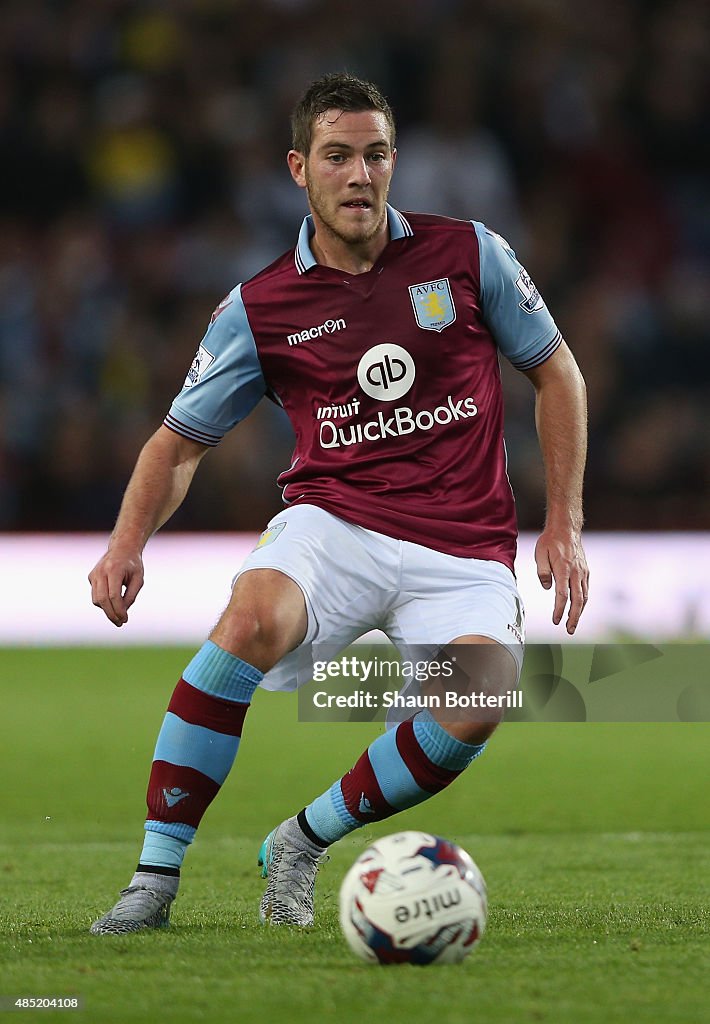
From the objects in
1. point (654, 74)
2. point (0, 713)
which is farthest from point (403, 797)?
point (654, 74)

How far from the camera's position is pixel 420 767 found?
159 inches

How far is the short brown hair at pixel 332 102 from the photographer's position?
4273 mm

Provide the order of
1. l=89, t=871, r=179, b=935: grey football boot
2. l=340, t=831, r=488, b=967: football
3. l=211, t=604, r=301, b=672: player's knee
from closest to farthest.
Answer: l=340, t=831, r=488, b=967: football < l=89, t=871, r=179, b=935: grey football boot < l=211, t=604, r=301, b=672: player's knee

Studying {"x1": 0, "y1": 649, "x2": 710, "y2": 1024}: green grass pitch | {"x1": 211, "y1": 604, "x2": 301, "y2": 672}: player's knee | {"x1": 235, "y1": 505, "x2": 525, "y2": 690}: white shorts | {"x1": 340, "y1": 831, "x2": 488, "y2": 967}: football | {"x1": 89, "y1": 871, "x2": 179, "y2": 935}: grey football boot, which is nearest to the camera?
{"x1": 0, "y1": 649, "x2": 710, "y2": 1024}: green grass pitch

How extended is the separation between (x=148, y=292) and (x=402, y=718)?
8.73 metres

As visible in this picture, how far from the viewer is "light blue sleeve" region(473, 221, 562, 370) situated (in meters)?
4.39

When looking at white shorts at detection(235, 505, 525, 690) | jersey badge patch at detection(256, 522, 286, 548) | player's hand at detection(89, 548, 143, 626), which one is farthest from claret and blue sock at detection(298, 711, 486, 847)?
player's hand at detection(89, 548, 143, 626)

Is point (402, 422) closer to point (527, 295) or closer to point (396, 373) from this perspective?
point (396, 373)

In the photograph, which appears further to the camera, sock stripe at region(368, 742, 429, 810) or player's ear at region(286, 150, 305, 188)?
player's ear at region(286, 150, 305, 188)

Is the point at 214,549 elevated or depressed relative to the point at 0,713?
elevated

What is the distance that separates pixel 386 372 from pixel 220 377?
0.46 m

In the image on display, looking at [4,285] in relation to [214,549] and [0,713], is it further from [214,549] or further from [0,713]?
[0,713]

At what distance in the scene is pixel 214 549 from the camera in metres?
11.1

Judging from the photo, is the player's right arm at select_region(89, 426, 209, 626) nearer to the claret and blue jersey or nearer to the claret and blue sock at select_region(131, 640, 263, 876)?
the claret and blue jersey
